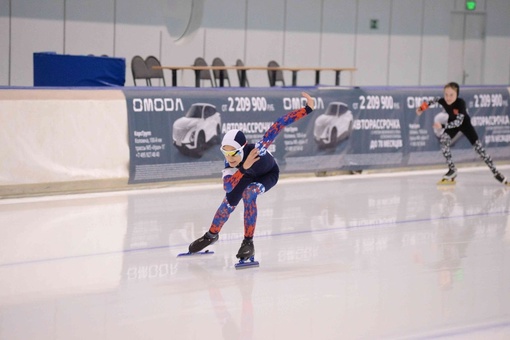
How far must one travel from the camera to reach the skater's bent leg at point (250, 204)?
719 cm

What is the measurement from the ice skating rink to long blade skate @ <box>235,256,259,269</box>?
60 mm

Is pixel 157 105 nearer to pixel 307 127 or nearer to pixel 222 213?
pixel 307 127

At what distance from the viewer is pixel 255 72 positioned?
767 inches

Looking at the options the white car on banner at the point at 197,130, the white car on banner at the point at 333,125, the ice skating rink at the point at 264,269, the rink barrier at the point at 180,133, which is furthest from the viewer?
the white car on banner at the point at 333,125

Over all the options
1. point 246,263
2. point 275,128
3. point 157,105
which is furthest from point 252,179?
point 157,105

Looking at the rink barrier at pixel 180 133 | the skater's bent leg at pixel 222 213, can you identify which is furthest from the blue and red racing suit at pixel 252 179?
the rink barrier at pixel 180 133

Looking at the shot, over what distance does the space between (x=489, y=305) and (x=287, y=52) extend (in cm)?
1419

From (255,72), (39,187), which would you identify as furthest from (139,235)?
(255,72)

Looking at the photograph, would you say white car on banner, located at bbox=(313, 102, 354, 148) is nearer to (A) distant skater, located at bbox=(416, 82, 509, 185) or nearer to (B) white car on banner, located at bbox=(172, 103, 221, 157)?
(A) distant skater, located at bbox=(416, 82, 509, 185)

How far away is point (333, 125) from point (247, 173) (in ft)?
19.4

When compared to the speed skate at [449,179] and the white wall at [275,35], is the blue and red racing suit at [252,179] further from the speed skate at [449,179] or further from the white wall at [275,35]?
the white wall at [275,35]

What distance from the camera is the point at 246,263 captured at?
726 centimetres

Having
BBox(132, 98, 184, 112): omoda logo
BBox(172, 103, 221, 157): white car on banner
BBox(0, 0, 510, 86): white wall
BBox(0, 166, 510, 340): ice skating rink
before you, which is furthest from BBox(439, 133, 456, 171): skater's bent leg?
BBox(0, 0, 510, 86): white wall

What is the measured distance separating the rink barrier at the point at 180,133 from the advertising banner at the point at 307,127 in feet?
0.05
